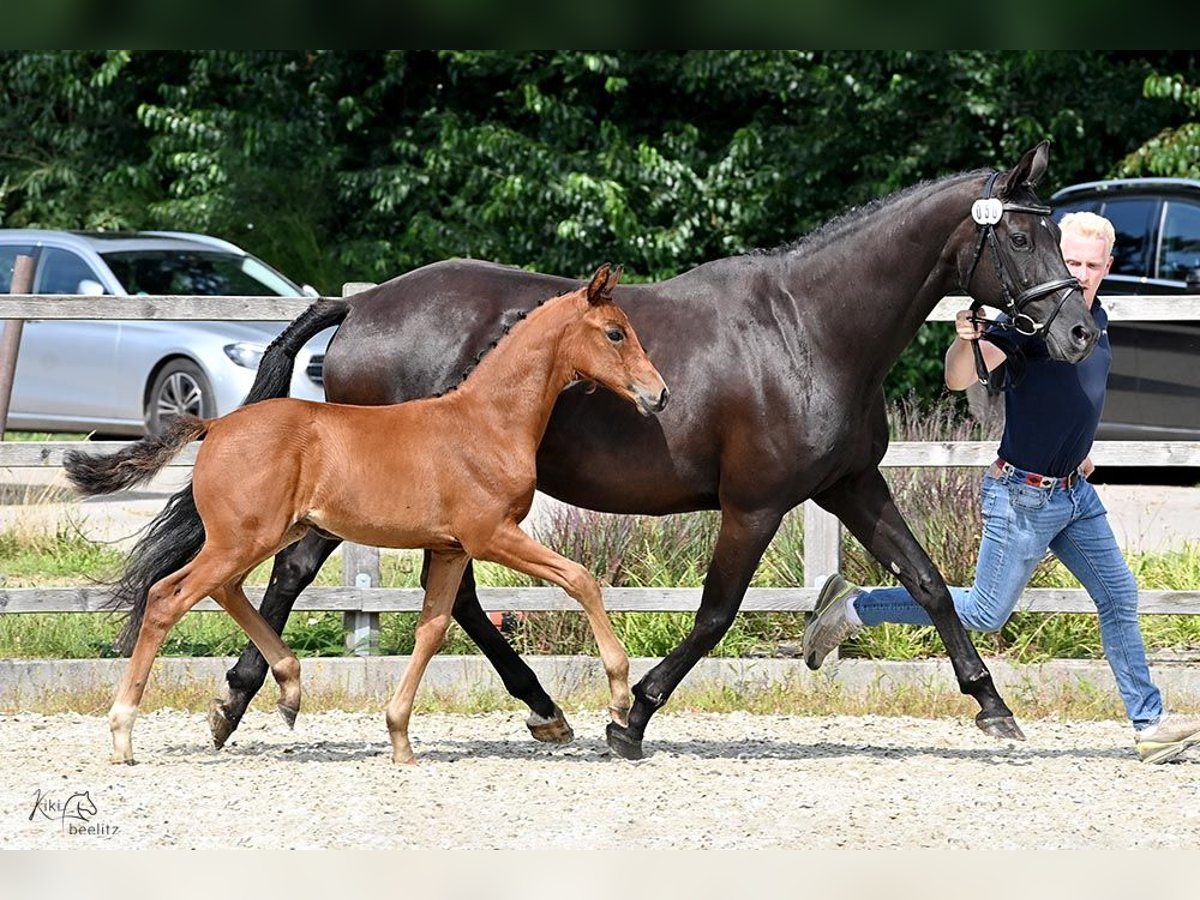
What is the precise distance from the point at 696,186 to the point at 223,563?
1026 centimetres

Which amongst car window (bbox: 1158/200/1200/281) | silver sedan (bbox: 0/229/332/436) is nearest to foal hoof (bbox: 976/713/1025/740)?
car window (bbox: 1158/200/1200/281)

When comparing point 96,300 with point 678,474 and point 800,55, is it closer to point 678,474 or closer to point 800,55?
point 678,474

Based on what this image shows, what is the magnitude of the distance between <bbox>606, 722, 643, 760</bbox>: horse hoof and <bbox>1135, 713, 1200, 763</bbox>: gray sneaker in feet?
5.98

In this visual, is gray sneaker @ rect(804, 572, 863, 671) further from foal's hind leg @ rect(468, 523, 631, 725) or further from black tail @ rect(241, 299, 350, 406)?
black tail @ rect(241, 299, 350, 406)

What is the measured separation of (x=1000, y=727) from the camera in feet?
21.0

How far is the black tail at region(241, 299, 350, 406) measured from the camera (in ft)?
22.2

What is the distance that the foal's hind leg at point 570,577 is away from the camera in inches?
236

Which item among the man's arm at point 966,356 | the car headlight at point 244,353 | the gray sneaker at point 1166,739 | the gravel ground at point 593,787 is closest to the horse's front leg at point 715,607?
the gravel ground at point 593,787

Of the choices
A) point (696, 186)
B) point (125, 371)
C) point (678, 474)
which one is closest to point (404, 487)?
point (678, 474)

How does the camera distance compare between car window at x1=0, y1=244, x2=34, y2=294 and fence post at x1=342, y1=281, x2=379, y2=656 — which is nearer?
fence post at x1=342, y1=281, x2=379, y2=656

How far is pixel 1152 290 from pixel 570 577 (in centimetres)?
742

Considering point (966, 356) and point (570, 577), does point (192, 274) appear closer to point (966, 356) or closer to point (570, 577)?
point (570, 577)

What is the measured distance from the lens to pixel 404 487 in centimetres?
610

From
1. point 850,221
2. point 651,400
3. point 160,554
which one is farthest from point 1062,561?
point 160,554
